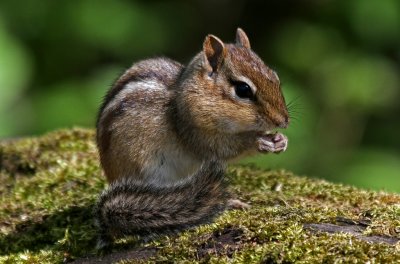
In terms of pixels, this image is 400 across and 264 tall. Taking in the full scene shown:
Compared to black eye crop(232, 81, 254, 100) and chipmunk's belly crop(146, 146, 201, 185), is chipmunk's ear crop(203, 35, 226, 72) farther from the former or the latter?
chipmunk's belly crop(146, 146, 201, 185)

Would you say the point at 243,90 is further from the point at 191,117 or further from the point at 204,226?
the point at 204,226

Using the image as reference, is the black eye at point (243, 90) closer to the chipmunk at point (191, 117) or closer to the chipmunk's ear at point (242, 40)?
the chipmunk at point (191, 117)

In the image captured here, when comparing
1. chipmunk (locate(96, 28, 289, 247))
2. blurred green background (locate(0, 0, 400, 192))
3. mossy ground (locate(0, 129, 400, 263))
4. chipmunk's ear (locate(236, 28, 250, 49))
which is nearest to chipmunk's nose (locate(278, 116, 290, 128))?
chipmunk (locate(96, 28, 289, 247))

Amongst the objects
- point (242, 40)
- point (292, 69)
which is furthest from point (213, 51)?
point (292, 69)

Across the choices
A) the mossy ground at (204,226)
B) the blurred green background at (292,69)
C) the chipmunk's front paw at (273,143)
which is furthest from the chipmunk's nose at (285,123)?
the blurred green background at (292,69)

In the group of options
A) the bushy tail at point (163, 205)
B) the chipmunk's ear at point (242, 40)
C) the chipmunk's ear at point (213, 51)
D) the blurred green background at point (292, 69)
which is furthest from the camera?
the blurred green background at point (292, 69)
